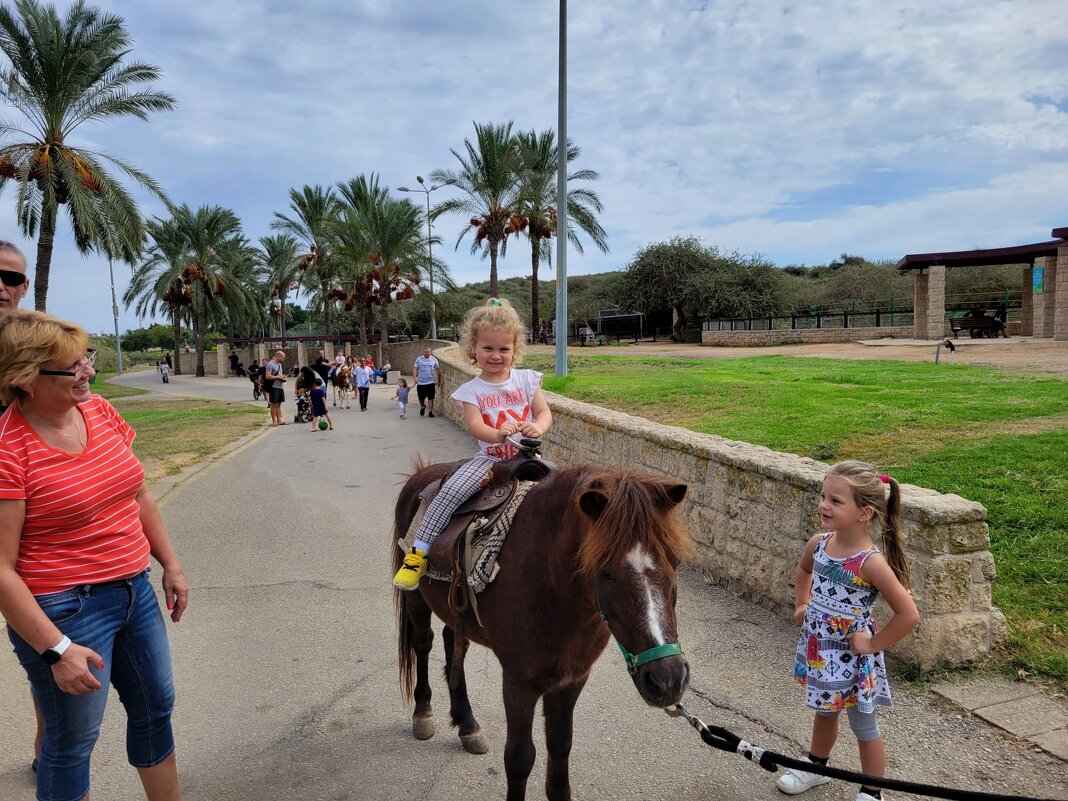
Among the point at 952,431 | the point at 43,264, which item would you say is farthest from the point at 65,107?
the point at 952,431

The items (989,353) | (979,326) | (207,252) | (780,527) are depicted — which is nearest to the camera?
(780,527)

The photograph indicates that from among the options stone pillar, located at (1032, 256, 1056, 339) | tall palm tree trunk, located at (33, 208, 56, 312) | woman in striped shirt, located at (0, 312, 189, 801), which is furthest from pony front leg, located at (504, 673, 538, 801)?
stone pillar, located at (1032, 256, 1056, 339)

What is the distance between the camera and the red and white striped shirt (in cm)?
228

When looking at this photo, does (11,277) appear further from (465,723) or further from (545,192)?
(545,192)

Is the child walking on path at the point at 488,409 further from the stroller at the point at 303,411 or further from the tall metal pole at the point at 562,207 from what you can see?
the stroller at the point at 303,411

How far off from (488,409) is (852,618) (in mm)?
1910

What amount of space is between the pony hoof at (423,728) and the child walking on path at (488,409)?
0.86m

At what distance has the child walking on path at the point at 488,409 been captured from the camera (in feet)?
10.7

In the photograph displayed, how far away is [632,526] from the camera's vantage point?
2.20m

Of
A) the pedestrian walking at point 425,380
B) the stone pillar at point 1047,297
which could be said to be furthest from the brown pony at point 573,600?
the stone pillar at point 1047,297

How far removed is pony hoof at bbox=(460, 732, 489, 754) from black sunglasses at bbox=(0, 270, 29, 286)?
3.20m

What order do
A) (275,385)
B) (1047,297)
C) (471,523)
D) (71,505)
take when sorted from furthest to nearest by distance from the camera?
(1047,297) < (275,385) < (471,523) < (71,505)

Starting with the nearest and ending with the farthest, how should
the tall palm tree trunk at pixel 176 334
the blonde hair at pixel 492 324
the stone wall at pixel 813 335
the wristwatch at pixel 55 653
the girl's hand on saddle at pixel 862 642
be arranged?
the wristwatch at pixel 55 653 → the girl's hand on saddle at pixel 862 642 → the blonde hair at pixel 492 324 → the stone wall at pixel 813 335 → the tall palm tree trunk at pixel 176 334

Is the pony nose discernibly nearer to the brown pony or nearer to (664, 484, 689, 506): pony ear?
the brown pony
